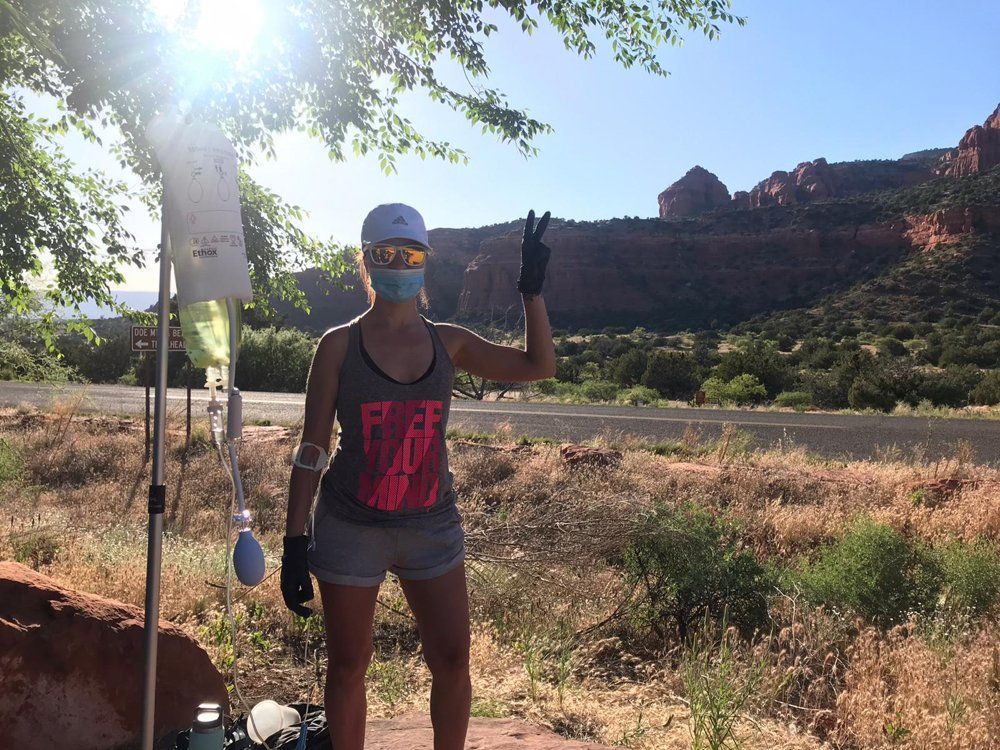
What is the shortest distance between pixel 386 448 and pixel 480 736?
133 cm

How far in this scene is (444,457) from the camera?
6.98ft

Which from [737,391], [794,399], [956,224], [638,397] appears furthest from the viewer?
[956,224]

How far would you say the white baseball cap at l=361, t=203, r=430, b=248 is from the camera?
84.1 inches

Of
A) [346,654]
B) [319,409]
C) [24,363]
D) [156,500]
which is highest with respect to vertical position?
[24,363]

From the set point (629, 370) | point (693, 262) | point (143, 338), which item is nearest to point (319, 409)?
point (143, 338)

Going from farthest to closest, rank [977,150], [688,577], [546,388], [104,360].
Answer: [977,150], [104,360], [546,388], [688,577]

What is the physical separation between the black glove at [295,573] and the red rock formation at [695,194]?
382 feet

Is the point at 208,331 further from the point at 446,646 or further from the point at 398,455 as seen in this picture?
the point at 446,646

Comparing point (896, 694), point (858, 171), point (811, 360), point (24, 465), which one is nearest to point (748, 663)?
point (896, 694)

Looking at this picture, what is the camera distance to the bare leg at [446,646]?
204 cm

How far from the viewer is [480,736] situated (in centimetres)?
271

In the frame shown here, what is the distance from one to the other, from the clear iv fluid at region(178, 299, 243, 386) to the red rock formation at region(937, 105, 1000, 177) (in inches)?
4233

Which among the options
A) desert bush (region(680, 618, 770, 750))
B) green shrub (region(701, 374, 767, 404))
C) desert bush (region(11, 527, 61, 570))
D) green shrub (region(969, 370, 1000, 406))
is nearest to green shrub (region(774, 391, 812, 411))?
green shrub (region(701, 374, 767, 404))

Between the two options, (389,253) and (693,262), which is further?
(693,262)
